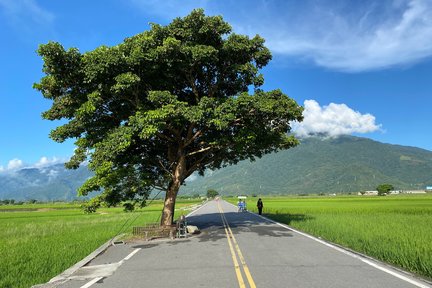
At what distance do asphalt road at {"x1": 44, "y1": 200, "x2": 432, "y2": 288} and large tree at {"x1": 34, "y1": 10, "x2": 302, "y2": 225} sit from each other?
499 cm

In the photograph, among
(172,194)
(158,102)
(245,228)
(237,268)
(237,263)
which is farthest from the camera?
(245,228)

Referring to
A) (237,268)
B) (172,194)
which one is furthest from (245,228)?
(237,268)

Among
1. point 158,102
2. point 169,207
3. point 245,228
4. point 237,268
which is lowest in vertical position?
point 237,268

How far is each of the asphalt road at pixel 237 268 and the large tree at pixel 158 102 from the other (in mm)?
4994

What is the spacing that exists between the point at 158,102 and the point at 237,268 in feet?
29.3

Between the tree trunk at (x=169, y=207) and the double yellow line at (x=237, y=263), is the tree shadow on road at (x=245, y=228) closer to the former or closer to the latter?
the double yellow line at (x=237, y=263)

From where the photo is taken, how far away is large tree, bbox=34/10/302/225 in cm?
1591

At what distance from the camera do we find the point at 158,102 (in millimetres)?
16484

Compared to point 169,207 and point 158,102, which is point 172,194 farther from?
point 158,102

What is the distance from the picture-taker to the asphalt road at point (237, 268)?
27.8 feet

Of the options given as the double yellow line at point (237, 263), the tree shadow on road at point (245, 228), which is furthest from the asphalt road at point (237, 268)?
the tree shadow on road at point (245, 228)

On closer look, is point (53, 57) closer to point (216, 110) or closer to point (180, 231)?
point (216, 110)

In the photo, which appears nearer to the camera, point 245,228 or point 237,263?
point 237,263

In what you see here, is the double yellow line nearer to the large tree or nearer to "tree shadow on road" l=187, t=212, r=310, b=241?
"tree shadow on road" l=187, t=212, r=310, b=241
